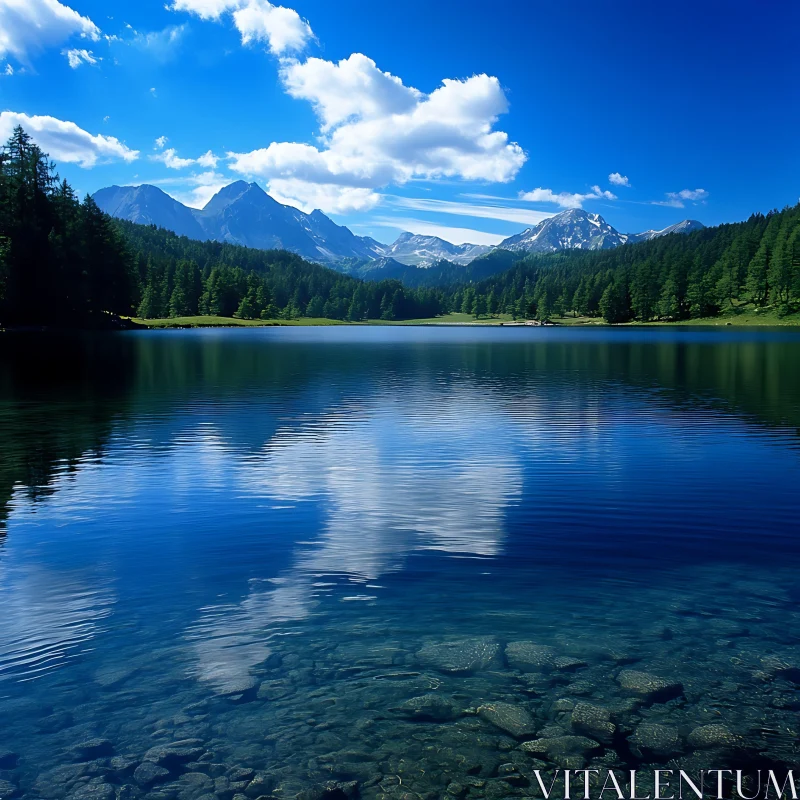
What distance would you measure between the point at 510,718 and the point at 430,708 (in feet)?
3.93

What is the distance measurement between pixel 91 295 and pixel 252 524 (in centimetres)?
14864

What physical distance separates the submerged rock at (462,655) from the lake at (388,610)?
0.21 feet

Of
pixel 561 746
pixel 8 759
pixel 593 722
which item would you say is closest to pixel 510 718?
pixel 561 746

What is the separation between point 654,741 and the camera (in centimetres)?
865

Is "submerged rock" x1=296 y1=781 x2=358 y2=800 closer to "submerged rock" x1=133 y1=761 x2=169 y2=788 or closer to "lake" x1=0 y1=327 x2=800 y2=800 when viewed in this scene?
"lake" x1=0 y1=327 x2=800 y2=800

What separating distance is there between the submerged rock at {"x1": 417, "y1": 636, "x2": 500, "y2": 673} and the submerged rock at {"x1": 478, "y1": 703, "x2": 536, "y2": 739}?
108 centimetres

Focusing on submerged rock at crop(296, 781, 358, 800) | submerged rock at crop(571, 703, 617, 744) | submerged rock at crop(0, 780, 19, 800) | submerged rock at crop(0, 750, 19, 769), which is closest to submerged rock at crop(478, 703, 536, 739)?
submerged rock at crop(571, 703, 617, 744)

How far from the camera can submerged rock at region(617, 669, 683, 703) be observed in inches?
381

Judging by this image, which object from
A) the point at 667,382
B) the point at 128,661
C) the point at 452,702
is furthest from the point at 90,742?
the point at 667,382

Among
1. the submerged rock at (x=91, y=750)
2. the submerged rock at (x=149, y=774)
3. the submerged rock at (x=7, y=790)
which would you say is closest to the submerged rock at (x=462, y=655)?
the submerged rock at (x=149, y=774)

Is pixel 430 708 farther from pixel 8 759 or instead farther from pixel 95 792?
pixel 8 759

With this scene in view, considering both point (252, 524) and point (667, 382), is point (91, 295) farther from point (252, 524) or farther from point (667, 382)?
point (252, 524)

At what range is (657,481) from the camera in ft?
75.8

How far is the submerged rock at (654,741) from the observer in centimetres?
844
